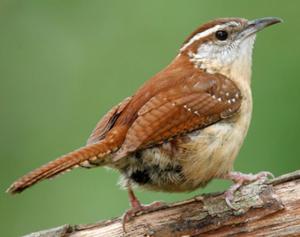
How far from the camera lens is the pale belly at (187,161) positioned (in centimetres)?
545

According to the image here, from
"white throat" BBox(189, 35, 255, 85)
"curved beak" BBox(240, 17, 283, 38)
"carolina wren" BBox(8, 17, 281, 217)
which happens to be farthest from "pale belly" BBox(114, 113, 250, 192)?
"curved beak" BBox(240, 17, 283, 38)

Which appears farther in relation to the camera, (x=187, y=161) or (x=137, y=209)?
(x=137, y=209)

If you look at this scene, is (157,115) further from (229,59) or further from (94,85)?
(94,85)

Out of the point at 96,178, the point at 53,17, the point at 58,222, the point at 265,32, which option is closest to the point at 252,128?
the point at 265,32

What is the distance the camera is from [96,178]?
22.3ft

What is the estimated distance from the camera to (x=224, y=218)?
211 inches

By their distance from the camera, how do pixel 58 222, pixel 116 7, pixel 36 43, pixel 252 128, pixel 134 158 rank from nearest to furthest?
pixel 134 158
pixel 252 128
pixel 58 222
pixel 116 7
pixel 36 43

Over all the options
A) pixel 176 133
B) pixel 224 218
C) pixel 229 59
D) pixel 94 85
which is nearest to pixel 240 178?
pixel 224 218

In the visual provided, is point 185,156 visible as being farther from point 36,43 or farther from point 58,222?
point 36,43

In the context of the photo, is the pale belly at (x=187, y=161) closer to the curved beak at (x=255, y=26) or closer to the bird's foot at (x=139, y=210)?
the bird's foot at (x=139, y=210)

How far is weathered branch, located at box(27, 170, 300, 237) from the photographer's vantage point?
524 centimetres

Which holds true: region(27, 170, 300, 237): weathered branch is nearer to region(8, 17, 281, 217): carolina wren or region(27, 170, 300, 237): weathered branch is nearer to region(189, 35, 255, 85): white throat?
region(8, 17, 281, 217): carolina wren

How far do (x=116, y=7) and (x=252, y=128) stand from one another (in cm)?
173

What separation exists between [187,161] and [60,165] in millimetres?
817
